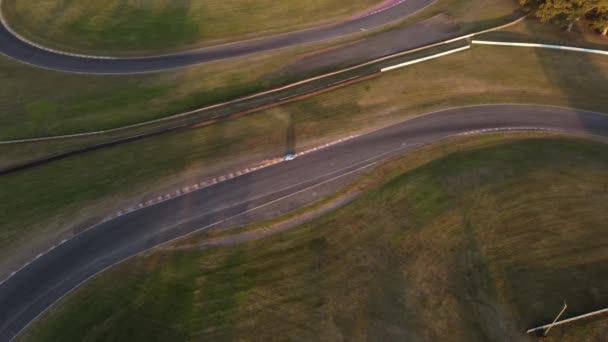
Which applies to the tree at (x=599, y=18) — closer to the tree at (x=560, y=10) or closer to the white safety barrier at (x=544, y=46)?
the tree at (x=560, y=10)

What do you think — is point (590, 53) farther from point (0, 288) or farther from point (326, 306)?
point (0, 288)

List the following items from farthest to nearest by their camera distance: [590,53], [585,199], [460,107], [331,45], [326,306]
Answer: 1. [331,45]
2. [590,53]
3. [460,107]
4. [585,199]
5. [326,306]

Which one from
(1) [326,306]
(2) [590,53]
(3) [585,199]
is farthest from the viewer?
(2) [590,53]

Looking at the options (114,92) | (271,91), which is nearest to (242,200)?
(271,91)

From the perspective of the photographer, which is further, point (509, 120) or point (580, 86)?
point (580, 86)

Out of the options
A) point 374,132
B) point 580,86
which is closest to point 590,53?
point 580,86

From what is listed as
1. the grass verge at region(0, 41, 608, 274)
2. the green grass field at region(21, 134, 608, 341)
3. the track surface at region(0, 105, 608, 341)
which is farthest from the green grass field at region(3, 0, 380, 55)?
the green grass field at region(21, 134, 608, 341)
